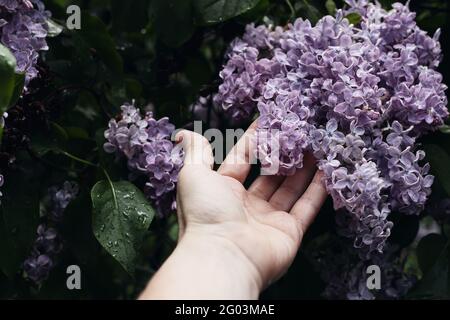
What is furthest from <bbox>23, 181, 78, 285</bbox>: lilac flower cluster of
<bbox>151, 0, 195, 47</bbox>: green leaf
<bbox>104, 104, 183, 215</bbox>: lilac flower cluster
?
<bbox>151, 0, 195, 47</bbox>: green leaf

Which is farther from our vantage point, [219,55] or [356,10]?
[219,55]

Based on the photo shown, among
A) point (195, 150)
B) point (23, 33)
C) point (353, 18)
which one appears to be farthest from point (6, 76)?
point (353, 18)

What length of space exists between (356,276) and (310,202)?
0.28m

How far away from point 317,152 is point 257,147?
0.36 ft

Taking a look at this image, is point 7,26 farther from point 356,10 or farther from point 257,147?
point 356,10

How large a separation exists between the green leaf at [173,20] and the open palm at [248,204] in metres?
0.28

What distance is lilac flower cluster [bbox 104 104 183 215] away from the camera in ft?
4.79

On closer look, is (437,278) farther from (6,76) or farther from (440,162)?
(6,76)

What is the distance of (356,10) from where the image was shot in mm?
1604

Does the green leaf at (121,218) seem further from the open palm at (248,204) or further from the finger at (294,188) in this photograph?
the finger at (294,188)

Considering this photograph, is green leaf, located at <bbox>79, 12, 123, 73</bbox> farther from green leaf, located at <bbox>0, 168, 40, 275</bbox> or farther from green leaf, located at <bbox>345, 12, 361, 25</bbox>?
green leaf, located at <bbox>345, 12, 361, 25</bbox>

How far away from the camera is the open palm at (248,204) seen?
130 cm

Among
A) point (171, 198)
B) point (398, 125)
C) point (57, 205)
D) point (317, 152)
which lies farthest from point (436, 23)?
point (57, 205)

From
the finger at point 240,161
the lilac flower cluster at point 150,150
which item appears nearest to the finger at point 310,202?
the finger at point 240,161
